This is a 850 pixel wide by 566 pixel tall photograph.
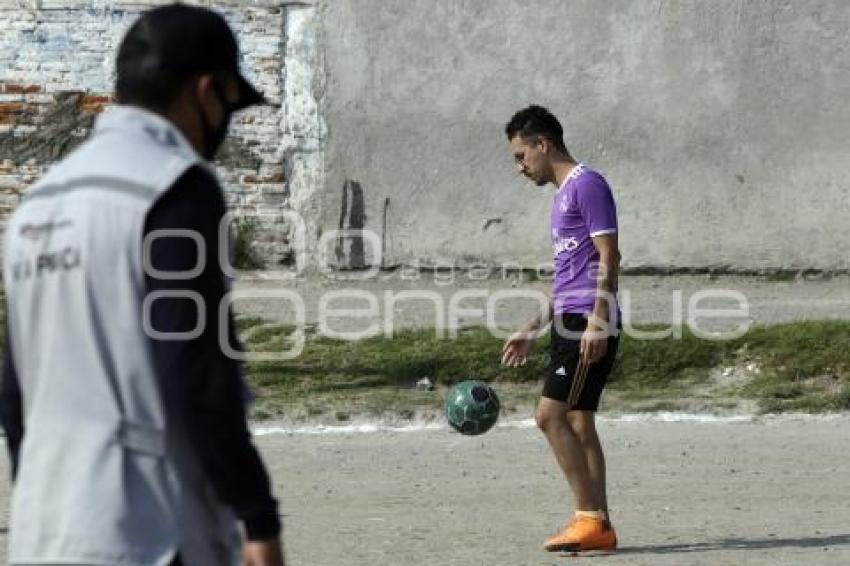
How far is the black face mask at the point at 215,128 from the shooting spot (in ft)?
11.6

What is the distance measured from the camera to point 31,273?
3369mm

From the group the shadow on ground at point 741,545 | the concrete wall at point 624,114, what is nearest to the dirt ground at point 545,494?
the shadow on ground at point 741,545

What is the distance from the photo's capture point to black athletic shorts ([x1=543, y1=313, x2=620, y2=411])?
7598mm

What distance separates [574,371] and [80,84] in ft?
23.3

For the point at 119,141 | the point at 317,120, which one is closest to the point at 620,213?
the point at 317,120

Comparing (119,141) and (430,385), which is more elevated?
(119,141)

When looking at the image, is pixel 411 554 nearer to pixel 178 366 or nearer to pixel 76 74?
pixel 178 366

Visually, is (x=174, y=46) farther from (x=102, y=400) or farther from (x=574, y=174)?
(x=574, y=174)

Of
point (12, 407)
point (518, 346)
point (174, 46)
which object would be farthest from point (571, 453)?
point (174, 46)

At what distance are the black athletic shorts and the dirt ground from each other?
24.9 inches

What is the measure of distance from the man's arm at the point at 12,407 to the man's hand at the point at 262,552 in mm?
518

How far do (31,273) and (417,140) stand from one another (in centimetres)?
1045

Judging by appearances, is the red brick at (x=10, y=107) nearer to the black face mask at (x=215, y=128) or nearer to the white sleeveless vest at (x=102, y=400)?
the black face mask at (x=215, y=128)

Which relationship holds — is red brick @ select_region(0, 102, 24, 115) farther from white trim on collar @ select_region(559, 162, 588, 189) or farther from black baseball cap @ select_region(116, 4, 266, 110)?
black baseball cap @ select_region(116, 4, 266, 110)
